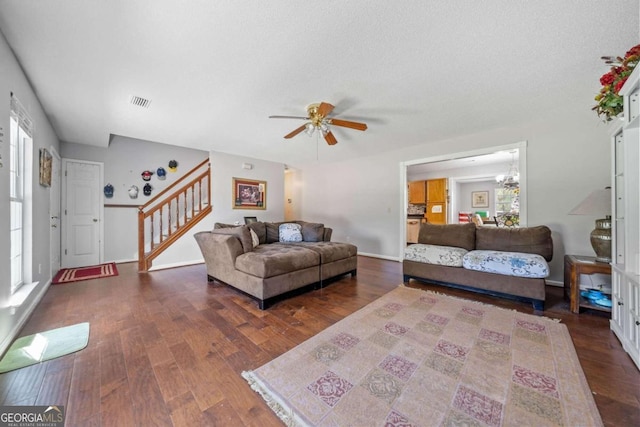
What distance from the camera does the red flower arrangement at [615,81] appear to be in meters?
1.58

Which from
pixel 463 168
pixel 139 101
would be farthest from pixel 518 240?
pixel 139 101

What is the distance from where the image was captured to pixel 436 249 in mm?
3205

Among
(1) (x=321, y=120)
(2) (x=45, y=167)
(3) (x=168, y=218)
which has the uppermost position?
(1) (x=321, y=120)

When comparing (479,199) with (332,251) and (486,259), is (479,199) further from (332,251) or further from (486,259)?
(332,251)

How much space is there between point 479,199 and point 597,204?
19.8 feet

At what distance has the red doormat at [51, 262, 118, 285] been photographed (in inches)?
141

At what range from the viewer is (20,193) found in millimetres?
2381

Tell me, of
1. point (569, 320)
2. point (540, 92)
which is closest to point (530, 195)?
point (540, 92)

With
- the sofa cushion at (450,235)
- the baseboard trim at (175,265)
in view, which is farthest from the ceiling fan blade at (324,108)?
the baseboard trim at (175,265)

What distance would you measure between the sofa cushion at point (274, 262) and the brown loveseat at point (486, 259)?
4.92 feet

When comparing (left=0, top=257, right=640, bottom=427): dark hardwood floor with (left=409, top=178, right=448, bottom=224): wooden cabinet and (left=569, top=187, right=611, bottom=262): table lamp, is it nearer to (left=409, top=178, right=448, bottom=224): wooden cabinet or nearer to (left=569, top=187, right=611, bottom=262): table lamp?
(left=569, top=187, right=611, bottom=262): table lamp

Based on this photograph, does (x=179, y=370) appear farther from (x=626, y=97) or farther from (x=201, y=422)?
(x=626, y=97)

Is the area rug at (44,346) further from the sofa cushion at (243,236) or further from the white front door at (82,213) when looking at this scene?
the white front door at (82,213)

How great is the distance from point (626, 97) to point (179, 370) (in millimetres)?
3590
